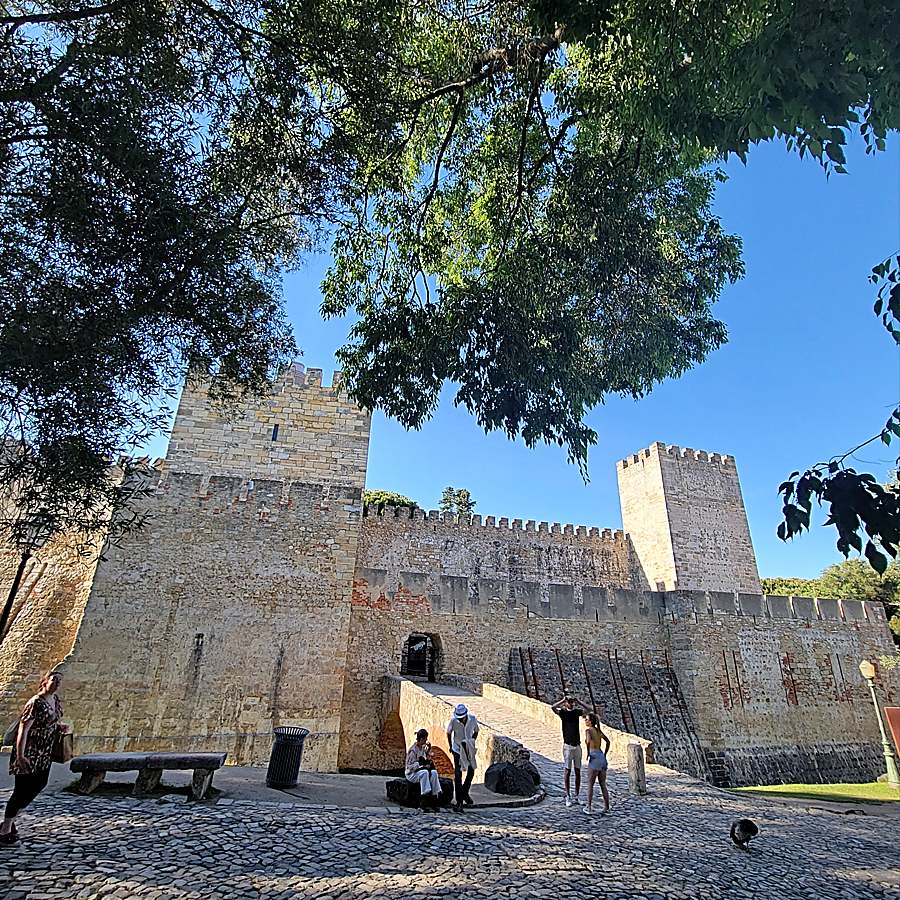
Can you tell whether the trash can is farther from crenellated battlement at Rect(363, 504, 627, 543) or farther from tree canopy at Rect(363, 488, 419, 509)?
tree canopy at Rect(363, 488, 419, 509)

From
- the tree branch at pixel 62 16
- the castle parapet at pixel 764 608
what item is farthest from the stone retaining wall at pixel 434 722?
the castle parapet at pixel 764 608

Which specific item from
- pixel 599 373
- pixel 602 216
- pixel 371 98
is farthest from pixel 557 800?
pixel 371 98

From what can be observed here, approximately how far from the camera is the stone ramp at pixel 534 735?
7.07m

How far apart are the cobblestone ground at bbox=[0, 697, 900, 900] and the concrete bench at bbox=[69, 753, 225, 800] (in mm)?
267

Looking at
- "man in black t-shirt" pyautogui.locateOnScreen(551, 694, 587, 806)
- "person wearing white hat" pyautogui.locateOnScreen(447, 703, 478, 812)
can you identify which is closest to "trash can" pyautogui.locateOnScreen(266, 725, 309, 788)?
"person wearing white hat" pyautogui.locateOnScreen(447, 703, 478, 812)

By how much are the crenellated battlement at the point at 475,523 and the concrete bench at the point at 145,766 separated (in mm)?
16800

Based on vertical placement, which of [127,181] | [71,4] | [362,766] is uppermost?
[71,4]

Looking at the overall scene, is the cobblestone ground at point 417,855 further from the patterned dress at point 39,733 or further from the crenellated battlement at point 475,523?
the crenellated battlement at point 475,523

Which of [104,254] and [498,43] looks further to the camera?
[498,43]

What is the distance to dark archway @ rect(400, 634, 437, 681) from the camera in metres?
14.3

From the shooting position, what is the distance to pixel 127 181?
5.44 meters

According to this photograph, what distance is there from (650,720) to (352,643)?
8130 millimetres

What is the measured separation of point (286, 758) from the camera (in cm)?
654

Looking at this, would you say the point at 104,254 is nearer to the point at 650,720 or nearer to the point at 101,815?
the point at 101,815
